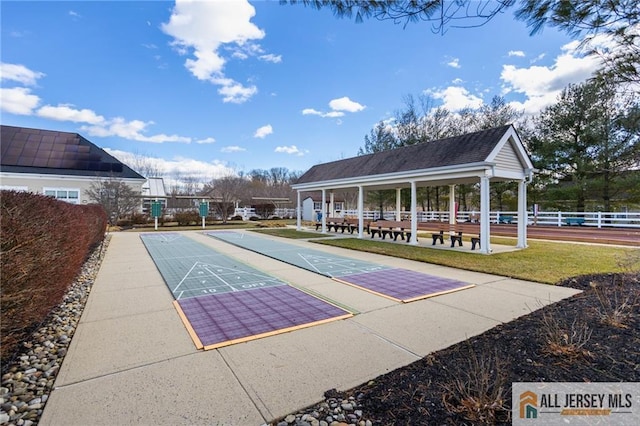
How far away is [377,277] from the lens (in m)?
6.92

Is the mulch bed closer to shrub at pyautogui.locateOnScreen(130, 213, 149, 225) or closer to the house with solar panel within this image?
shrub at pyautogui.locateOnScreen(130, 213, 149, 225)

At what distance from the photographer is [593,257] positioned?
8.80 meters

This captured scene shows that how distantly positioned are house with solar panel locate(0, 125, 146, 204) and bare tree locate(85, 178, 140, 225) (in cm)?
198

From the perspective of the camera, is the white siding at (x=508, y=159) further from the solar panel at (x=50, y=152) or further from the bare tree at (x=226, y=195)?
the solar panel at (x=50, y=152)

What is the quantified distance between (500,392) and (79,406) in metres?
3.40

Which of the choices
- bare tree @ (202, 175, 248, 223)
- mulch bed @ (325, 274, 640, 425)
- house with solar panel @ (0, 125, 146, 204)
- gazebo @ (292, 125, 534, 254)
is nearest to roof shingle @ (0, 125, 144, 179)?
house with solar panel @ (0, 125, 146, 204)

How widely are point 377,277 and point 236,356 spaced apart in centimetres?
442

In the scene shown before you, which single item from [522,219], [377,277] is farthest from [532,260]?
[377,277]

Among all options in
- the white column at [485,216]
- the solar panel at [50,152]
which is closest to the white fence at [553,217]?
the white column at [485,216]

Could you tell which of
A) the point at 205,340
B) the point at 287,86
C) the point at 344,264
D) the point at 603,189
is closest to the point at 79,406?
the point at 205,340

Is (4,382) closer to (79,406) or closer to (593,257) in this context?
(79,406)

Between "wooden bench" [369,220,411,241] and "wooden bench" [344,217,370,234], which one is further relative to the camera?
"wooden bench" [344,217,370,234]

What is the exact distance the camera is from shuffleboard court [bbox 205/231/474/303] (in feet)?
18.8

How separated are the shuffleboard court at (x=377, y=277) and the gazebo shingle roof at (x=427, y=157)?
5471 mm
